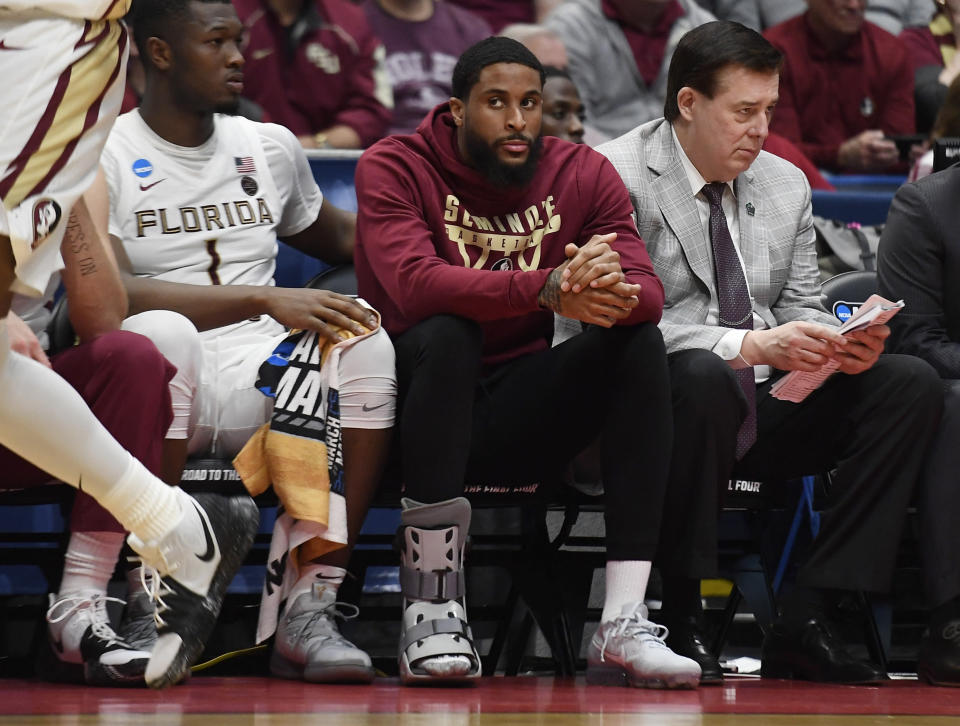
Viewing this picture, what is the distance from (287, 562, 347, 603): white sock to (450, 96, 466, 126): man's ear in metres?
1.12

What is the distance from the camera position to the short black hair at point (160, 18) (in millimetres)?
3654

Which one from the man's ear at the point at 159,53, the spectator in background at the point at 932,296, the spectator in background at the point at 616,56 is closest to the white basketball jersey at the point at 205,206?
the man's ear at the point at 159,53

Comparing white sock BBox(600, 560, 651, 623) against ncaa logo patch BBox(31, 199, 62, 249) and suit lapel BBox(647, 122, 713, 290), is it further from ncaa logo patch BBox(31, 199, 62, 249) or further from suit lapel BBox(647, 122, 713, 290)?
ncaa logo patch BBox(31, 199, 62, 249)

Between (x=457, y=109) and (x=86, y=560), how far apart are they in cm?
137

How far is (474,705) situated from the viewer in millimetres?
2586

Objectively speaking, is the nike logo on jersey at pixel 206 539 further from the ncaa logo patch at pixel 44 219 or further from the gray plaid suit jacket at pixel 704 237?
the gray plaid suit jacket at pixel 704 237

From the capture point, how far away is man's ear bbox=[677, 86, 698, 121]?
3676 millimetres

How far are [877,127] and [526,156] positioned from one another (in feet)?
11.0

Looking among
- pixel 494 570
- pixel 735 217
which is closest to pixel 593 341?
pixel 735 217

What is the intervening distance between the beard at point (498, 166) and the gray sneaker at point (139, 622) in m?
1.20

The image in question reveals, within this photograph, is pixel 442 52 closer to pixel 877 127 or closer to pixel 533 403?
pixel 877 127

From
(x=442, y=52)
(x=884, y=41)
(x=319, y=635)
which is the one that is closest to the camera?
(x=319, y=635)

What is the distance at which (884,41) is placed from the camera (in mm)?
6266

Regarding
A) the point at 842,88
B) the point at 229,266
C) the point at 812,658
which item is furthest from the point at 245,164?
the point at 842,88
